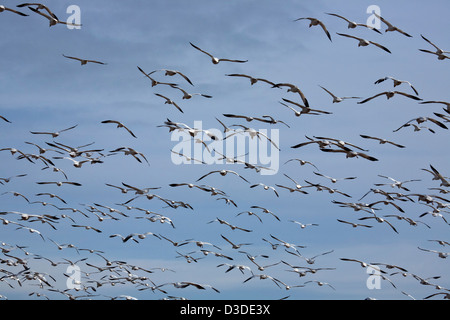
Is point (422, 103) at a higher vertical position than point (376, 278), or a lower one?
higher

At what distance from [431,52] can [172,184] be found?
18.4 meters

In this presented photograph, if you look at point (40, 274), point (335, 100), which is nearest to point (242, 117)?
point (335, 100)

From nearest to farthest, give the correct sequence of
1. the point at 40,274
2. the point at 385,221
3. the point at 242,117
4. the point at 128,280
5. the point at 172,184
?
the point at 242,117 < the point at 172,184 < the point at 385,221 < the point at 40,274 < the point at 128,280

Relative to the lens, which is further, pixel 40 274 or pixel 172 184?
pixel 40 274

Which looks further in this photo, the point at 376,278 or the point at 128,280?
the point at 128,280

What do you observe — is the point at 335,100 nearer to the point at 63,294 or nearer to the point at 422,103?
the point at 422,103

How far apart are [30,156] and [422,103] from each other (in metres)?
26.6

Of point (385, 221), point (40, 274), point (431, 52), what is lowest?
point (40, 274)

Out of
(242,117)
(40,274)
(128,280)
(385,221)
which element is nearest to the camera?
(242,117)
